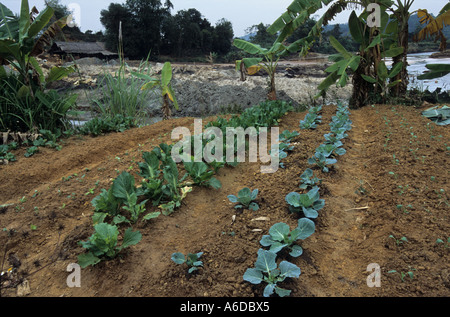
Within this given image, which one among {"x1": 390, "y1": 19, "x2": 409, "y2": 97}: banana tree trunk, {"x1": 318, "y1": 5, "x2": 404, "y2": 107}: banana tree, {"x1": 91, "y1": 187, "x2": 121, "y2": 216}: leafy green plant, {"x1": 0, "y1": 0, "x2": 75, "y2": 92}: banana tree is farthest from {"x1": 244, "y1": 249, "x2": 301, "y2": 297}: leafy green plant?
{"x1": 390, "y1": 19, "x2": 409, "y2": 97}: banana tree trunk

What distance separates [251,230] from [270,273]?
1.72 feet

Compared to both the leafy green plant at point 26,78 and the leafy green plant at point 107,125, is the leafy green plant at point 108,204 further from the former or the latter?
the leafy green plant at point 107,125

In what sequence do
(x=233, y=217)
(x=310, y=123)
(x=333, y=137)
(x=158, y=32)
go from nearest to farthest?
(x=233, y=217)
(x=333, y=137)
(x=310, y=123)
(x=158, y=32)

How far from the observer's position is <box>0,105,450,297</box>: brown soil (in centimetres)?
181

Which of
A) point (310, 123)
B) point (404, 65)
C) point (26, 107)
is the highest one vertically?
point (404, 65)

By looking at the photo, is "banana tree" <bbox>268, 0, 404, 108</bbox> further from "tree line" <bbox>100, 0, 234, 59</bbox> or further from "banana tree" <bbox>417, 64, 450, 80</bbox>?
"tree line" <bbox>100, 0, 234, 59</bbox>

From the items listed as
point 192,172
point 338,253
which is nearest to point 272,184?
point 192,172

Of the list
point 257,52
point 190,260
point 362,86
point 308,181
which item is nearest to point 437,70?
point 362,86

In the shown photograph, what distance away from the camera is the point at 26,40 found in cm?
508

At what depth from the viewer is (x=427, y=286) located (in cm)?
168

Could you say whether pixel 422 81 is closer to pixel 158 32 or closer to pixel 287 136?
pixel 287 136

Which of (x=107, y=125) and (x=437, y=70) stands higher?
(x=437, y=70)

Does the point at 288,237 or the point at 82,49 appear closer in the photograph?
the point at 288,237
